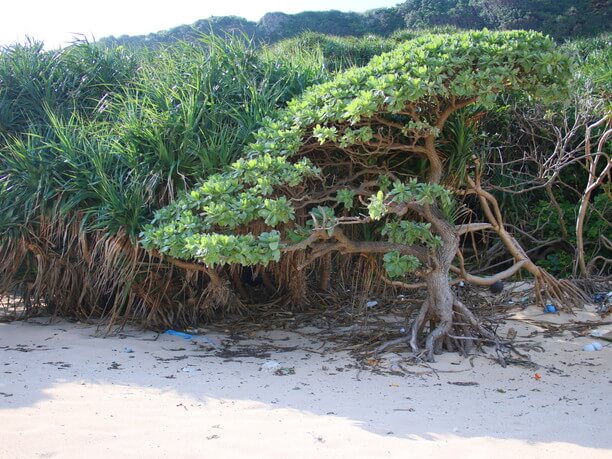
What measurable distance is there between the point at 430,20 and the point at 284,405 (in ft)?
75.1

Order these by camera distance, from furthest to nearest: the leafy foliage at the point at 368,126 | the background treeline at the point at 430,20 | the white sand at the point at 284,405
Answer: the background treeline at the point at 430,20 → the leafy foliage at the point at 368,126 → the white sand at the point at 284,405

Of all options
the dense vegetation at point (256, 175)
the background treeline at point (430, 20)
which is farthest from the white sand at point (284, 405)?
the background treeline at point (430, 20)

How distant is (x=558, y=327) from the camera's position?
5.96 m

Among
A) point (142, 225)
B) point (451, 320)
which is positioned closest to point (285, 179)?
point (142, 225)

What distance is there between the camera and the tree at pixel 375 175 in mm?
4781

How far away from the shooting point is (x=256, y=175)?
5043 mm

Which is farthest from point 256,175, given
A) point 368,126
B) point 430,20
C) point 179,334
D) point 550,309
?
point 430,20

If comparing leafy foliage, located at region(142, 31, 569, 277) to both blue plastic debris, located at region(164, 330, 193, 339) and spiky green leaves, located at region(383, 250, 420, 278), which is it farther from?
blue plastic debris, located at region(164, 330, 193, 339)

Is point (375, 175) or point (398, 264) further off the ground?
point (375, 175)

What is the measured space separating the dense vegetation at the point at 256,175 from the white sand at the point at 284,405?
680mm

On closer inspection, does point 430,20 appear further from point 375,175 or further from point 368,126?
point 368,126

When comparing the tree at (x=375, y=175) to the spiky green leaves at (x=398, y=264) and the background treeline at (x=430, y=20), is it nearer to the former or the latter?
the spiky green leaves at (x=398, y=264)

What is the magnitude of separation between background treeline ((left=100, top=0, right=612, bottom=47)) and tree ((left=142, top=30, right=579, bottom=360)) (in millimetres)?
18130

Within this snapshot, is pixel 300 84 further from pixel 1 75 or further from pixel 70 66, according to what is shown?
pixel 1 75
